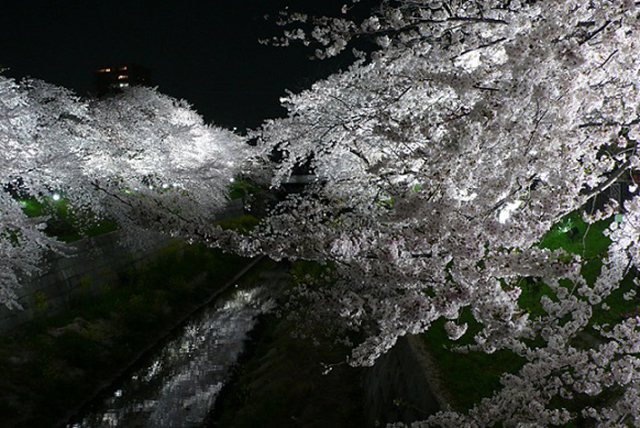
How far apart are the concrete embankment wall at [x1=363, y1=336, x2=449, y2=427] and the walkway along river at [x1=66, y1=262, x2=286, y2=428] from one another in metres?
4.66

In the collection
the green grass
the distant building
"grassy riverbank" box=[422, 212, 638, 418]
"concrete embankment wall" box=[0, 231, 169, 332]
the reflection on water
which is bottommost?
"grassy riverbank" box=[422, 212, 638, 418]

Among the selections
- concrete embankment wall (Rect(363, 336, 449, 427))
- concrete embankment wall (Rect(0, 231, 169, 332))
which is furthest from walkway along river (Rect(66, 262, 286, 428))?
concrete embankment wall (Rect(363, 336, 449, 427))

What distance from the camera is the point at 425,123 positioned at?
6008mm

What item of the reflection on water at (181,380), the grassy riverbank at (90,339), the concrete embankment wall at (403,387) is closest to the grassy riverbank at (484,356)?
the concrete embankment wall at (403,387)

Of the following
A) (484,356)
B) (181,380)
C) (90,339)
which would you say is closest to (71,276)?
(90,339)

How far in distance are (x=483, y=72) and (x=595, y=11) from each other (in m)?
1.22

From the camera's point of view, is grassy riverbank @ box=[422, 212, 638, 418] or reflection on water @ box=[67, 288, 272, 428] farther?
reflection on water @ box=[67, 288, 272, 428]

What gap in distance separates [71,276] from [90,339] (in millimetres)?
2706

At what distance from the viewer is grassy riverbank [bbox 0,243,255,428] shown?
37.1 feet

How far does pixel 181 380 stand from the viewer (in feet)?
43.3

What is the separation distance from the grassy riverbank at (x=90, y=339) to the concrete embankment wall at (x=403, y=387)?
7899mm

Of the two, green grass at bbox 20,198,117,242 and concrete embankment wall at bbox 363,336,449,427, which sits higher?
green grass at bbox 20,198,117,242

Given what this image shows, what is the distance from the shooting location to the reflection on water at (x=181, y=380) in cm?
1138

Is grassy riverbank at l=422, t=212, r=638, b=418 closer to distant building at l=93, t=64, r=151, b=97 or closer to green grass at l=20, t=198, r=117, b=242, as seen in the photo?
green grass at l=20, t=198, r=117, b=242
